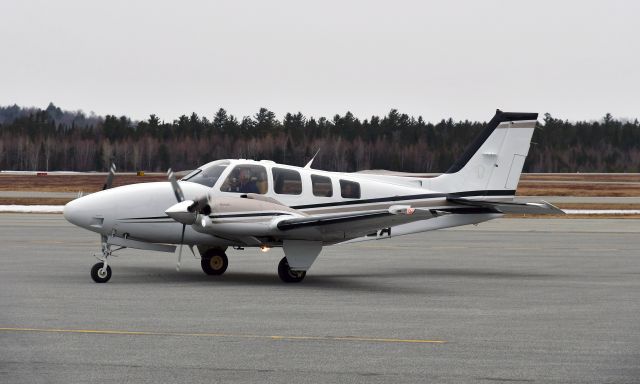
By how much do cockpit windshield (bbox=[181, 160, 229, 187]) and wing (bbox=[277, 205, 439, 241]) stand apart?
1903mm

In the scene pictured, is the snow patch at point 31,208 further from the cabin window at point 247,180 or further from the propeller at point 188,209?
the propeller at point 188,209

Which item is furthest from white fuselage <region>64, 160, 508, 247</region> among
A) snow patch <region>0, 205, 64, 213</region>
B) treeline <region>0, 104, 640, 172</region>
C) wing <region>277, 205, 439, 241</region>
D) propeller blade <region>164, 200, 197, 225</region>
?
treeline <region>0, 104, 640, 172</region>

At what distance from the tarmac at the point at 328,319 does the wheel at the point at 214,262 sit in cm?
32

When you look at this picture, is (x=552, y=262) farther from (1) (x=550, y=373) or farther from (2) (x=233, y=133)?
(2) (x=233, y=133)

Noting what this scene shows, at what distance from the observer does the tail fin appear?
25.0 m

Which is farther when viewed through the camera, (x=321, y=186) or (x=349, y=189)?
(x=349, y=189)

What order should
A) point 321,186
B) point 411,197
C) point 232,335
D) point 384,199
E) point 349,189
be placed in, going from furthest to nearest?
point 411,197
point 384,199
point 349,189
point 321,186
point 232,335

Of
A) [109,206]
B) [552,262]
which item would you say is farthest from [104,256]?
[552,262]

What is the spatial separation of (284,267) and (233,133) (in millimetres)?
94998

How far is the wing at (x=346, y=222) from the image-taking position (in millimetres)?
20125

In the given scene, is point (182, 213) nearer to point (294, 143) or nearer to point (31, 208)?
point (31, 208)

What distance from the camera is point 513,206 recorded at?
23062 mm

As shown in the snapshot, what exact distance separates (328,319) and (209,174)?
274 inches

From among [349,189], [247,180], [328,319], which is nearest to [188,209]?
[247,180]
